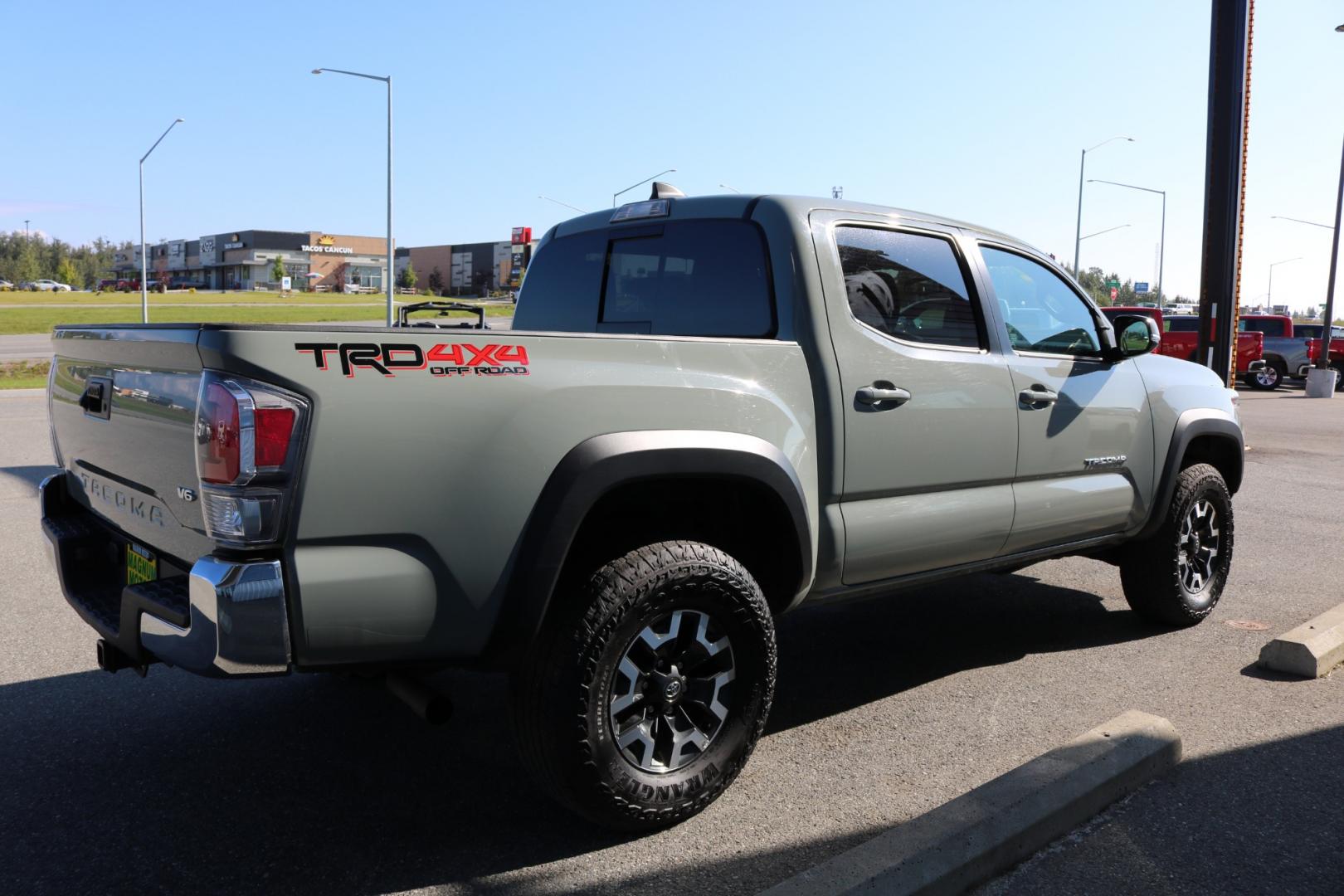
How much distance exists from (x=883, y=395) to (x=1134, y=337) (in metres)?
1.77

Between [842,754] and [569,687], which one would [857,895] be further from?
[842,754]

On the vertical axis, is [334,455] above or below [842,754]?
above

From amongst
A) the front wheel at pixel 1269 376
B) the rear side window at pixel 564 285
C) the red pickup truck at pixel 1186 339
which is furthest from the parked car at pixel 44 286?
the rear side window at pixel 564 285

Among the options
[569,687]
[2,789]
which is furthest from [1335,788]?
[2,789]

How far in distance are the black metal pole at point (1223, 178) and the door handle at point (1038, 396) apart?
34.7 ft

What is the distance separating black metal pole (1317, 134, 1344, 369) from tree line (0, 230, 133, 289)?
140963 mm

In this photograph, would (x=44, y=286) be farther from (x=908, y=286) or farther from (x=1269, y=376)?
(x=908, y=286)

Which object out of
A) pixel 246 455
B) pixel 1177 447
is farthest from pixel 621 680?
pixel 1177 447

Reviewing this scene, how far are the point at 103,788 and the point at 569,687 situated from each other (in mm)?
1647

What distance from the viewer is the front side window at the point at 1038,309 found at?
15.2ft

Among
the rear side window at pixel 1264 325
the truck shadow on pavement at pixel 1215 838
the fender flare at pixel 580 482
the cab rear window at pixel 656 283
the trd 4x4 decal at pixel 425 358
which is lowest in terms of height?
the truck shadow on pavement at pixel 1215 838

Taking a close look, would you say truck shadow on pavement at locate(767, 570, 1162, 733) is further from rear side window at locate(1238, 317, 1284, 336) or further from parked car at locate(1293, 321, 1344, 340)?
parked car at locate(1293, 321, 1344, 340)

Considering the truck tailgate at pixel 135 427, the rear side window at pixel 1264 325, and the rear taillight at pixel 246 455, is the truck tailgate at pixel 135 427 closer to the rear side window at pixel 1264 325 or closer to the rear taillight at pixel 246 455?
the rear taillight at pixel 246 455

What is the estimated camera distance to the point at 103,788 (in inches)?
139
